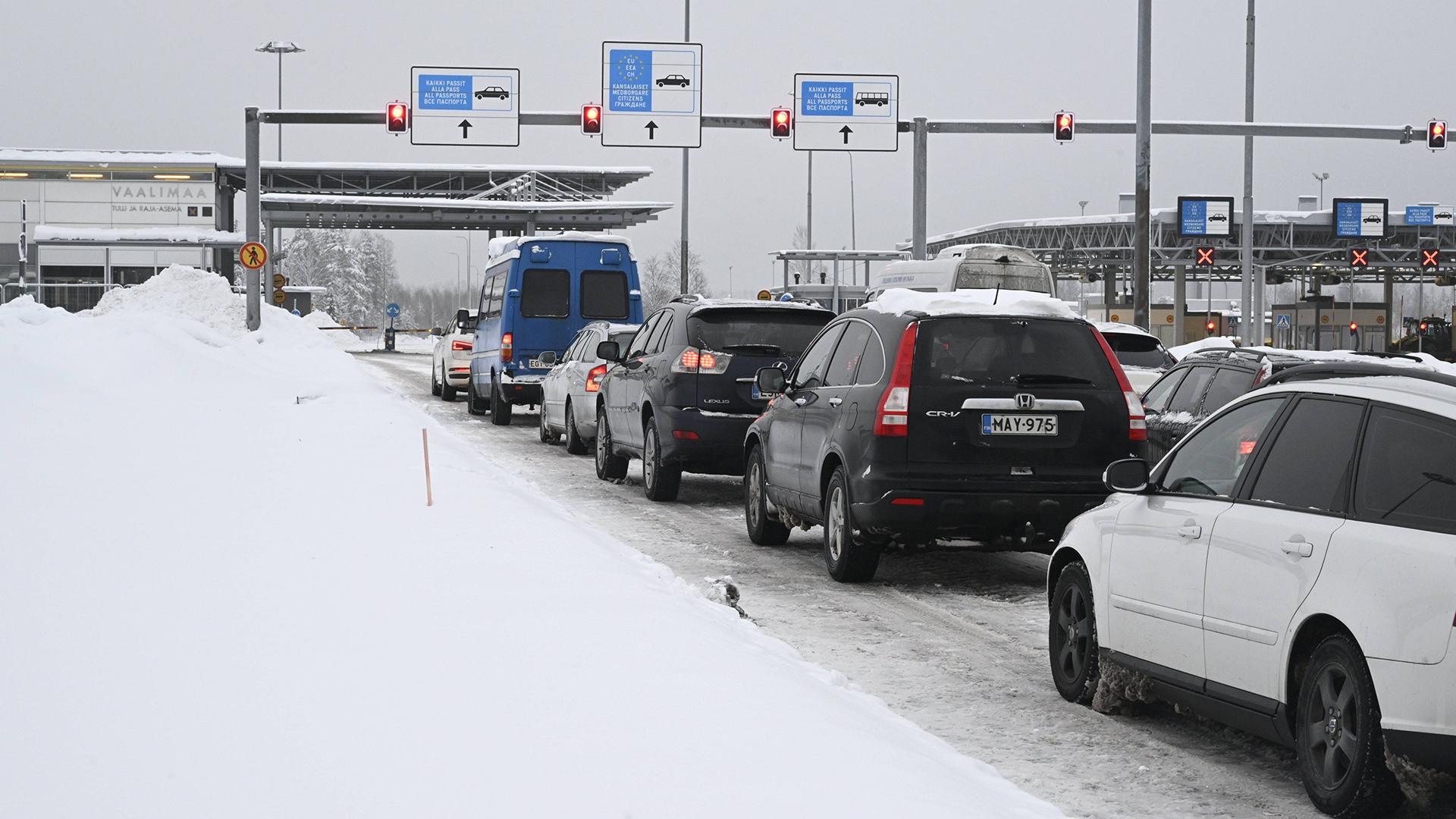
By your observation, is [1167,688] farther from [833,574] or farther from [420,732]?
[833,574]

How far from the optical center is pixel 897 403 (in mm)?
9359

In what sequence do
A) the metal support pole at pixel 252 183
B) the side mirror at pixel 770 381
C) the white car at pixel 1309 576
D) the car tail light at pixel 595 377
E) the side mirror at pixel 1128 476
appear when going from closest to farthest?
the white car at pixel 1309 576
the side mirror at pixel 1128 476
the side mirror at pixel 770 381
the car tail light at pixel 595 377
the metal support pole at pixel 252 183

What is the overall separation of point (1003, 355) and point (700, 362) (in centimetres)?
514

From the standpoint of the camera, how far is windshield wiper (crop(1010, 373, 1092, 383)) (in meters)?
9.45

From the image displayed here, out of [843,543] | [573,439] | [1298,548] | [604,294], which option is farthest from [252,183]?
[1298,548]

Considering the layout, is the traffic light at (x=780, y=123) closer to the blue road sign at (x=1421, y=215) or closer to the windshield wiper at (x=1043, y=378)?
the windshield wiper at (x=1043, y=378)

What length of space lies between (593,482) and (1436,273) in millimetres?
70743

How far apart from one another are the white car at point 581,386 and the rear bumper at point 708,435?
15.2ft

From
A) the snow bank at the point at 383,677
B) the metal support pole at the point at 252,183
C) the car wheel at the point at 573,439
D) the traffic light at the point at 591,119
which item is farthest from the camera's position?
the traffic light at the point at 591,119

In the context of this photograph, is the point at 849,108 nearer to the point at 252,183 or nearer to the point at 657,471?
the point at 252,183

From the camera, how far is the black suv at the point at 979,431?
9320 mm

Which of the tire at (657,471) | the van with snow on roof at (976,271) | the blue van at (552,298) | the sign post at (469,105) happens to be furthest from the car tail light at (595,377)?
the sign post at (469,105)

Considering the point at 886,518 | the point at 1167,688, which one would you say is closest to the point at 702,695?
the point at 1167,688

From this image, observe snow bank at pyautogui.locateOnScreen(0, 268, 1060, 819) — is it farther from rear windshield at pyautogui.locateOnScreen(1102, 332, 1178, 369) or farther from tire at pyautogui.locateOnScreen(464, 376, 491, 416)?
tire at pyautogui.locateOnScreen(464, 376, 491, 416)
